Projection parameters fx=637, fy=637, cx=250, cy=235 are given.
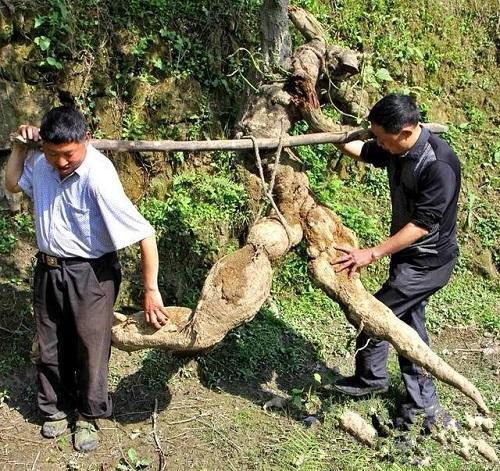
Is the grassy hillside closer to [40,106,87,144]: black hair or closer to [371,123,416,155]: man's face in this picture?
[371,123,416,155]: man's face

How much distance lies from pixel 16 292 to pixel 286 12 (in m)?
2.85

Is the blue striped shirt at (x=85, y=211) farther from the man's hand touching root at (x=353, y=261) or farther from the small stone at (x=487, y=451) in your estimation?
the small stone at (x=487, y=451)

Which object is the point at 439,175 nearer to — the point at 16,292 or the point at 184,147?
the point at 184,147

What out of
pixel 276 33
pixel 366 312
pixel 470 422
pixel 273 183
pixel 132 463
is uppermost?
pixel 276 33

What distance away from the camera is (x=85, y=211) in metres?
3.41

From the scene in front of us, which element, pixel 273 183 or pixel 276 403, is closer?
pixel 273 183

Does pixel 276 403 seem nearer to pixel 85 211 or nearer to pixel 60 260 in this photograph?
pixel 60 260

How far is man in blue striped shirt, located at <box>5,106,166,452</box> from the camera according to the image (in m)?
3.33

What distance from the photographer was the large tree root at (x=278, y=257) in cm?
374

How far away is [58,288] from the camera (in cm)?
356

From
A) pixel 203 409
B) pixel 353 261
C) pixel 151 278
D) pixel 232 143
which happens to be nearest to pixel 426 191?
pixel 353 261

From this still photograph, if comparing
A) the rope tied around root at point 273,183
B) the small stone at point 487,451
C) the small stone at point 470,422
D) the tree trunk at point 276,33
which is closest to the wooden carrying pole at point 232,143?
the rope tied around root at point 273,183

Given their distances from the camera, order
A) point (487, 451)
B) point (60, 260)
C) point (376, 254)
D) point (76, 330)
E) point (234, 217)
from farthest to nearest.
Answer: point (234, 217) → point (487, 451) → point (376, 254) → point (76, 330) → point (60, 260)

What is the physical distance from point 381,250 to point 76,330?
1.84 m
